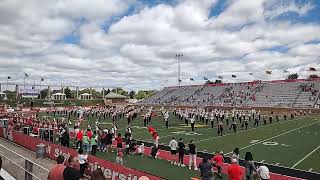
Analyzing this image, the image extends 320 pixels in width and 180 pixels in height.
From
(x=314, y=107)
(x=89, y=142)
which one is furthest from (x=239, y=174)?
(x=314, y=107)

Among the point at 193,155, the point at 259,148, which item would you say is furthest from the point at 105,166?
the point at 259,148

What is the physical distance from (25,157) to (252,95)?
57.3 metres

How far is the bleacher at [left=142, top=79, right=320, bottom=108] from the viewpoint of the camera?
61.1 metres

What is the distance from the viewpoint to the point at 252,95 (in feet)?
226

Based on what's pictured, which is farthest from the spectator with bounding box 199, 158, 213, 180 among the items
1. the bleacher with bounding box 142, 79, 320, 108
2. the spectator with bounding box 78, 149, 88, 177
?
the bleacher with bounding box 142, 79, 320, 108

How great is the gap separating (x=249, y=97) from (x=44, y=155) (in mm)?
55427

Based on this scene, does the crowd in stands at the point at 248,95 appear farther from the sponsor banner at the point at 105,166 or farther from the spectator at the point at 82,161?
the spectator at the point at 82,161

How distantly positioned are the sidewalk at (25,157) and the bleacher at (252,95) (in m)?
47.4

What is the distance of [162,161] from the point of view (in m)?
A: 17.4

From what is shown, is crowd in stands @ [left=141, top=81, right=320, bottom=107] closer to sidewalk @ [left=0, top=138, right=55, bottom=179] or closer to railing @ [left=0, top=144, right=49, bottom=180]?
sidewalk @ [left=0, top=138, right=55, bottom=179]

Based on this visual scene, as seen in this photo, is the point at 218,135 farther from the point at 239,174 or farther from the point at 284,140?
the point at 239,174

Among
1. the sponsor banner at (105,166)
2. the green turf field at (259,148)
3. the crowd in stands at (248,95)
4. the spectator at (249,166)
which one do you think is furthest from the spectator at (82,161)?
the crowd in stands at (248,95)

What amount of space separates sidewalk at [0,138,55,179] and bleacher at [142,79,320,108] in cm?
4736

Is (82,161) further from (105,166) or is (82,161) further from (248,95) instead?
(248,95)
